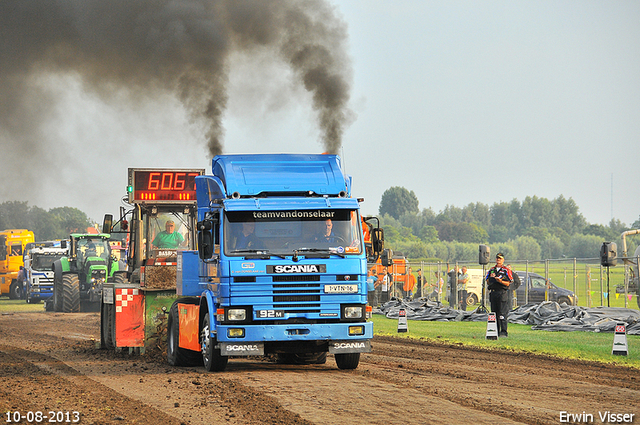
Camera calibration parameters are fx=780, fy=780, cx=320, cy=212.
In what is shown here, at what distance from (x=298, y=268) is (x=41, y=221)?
5591 inches

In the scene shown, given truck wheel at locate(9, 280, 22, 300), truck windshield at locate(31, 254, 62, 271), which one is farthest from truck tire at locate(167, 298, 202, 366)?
truck wheel at locate(9, 280, 22, 300)

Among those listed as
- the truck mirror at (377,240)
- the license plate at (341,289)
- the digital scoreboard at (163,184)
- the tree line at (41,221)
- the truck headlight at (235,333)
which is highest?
the tree line at (41,221)

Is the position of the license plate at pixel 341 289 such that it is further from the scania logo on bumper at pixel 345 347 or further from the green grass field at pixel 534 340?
the green grass field at pixel 534 340

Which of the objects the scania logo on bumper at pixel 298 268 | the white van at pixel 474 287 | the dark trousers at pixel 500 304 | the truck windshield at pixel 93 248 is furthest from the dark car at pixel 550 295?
the scania logo on bumper at pixel 298 268

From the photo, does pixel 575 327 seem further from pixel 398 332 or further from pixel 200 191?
pixel 200 191

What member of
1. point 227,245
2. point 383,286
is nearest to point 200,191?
point 227,245

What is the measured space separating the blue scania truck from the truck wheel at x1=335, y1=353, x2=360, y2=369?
0.12ft

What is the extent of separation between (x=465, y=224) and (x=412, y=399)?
15397 cm

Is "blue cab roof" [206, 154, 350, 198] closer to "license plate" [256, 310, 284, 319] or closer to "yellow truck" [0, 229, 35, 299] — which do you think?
"license plate" [256, 310, 284, 319]

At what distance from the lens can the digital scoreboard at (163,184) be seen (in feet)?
59.2

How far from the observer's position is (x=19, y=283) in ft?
162

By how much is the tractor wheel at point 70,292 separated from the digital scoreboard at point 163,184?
56.3ft

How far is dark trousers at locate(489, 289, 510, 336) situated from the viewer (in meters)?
19.8

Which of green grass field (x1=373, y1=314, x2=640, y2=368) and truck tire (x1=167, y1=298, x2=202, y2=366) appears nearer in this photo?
truck tire (x1=167, y1=298, x2=202, y2=366)
